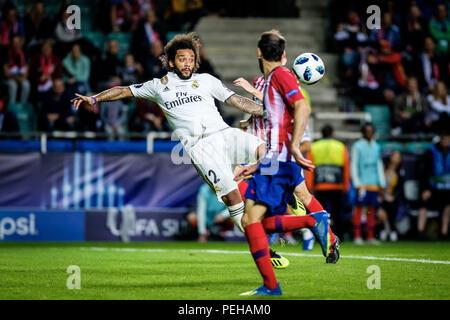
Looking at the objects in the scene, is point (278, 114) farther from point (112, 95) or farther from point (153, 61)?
point (153, 61)

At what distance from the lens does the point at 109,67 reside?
18.5 m

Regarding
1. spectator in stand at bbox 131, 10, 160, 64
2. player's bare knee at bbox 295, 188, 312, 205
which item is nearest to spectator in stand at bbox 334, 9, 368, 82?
spectator in stand at bbox 131, 10, 160, 64

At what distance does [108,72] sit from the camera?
60.7 feet

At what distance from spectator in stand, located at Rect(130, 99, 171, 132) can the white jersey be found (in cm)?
776

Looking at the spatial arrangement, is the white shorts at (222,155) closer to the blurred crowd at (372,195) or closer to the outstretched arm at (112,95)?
the outstretched arm at (112,95)

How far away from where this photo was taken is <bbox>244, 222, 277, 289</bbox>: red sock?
22.9ft

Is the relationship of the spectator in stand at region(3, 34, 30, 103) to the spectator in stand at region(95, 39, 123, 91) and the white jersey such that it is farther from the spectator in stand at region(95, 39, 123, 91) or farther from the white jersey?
the white jersey

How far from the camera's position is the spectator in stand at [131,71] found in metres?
18.2

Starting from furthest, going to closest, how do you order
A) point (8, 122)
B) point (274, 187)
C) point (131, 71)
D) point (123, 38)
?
point (123, 38) → point (131, 71) → point (8, 122) → point (274, 187)

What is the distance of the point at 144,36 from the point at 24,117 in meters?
3.32

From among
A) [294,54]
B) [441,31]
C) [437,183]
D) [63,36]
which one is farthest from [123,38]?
[437,183]

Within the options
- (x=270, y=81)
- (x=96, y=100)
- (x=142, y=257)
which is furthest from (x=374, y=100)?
(x=270, y=81)

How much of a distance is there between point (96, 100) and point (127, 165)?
7.48 metres

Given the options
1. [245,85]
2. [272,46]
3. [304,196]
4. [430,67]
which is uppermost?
[430,67]
